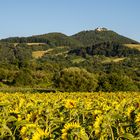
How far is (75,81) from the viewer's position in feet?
196

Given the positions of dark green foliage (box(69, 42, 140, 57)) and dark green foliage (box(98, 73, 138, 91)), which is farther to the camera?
dark green foliage (box(69, 42, 140, 57))

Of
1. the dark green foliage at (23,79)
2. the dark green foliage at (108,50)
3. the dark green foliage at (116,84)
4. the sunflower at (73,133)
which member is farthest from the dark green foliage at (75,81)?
the dark green foliage at (108,50)

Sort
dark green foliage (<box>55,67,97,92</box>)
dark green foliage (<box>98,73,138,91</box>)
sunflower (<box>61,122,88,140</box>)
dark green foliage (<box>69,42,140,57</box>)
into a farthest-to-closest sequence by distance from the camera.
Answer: dark green foliage (<box>69,42,140,57</box>)
dark green foliage (<box>55,67,97,92</box>)
dark green foliage (<box>98,73,138,91</box>)
sunflower (<box>61,122,88,140</box>)

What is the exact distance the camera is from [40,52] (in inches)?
7574

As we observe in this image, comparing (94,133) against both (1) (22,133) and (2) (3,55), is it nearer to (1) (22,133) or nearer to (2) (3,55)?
(1) (22,133)

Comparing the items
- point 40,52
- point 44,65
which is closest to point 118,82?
point 44,65

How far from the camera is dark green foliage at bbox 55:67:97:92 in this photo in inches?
2297

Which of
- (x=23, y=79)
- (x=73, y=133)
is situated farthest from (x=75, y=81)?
(x=73, y=133)

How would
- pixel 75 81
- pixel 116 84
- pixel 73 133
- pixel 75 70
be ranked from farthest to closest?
pixel 75 70
pixel 75 81
pixel 116 84
pixel 73 133

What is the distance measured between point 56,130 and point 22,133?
67 cm

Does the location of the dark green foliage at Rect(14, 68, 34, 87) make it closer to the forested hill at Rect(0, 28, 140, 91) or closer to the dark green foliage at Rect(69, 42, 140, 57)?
the forested hill at Rect(0, 28, 140, 91)

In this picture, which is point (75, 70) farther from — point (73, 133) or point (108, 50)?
point (108, 50)

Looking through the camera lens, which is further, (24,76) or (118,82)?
(24,76)

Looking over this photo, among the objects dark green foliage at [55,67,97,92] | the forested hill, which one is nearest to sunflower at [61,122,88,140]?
the forested hill
